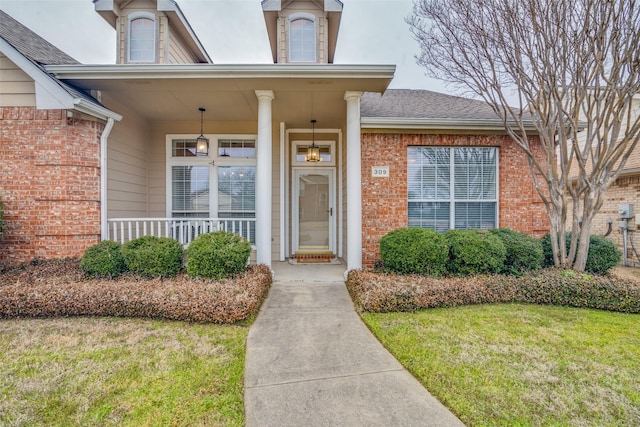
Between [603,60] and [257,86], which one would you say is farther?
[257,86]

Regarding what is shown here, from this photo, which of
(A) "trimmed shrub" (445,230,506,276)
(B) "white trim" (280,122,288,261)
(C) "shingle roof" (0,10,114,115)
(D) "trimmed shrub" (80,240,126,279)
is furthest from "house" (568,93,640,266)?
(C) "shingle roof" (0,10,114,115)

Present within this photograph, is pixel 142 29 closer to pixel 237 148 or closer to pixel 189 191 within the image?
pixel 237 148

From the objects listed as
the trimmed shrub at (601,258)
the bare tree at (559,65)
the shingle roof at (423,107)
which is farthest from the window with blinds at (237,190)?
the trimmed shrub at (601,258)

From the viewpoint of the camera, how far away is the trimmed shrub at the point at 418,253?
4.91 m

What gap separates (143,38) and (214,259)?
5.40m

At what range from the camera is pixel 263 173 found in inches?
212

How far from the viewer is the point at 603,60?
4.68m

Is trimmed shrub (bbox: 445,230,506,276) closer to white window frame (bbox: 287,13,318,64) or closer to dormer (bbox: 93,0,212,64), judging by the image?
white window frame (bbox: 287,13,318,64)

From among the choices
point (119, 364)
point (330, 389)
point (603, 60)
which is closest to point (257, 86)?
point (119, 364)

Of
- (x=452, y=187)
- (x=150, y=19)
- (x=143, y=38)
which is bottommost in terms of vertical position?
(x=452, y=187)

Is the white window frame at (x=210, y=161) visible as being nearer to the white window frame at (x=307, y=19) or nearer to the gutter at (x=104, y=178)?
the gutter at (x=104, y=178)

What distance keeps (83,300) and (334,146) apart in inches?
229

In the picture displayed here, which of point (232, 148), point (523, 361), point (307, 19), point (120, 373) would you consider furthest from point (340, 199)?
point (120, 373)

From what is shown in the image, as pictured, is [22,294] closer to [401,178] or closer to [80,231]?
[80,231]
